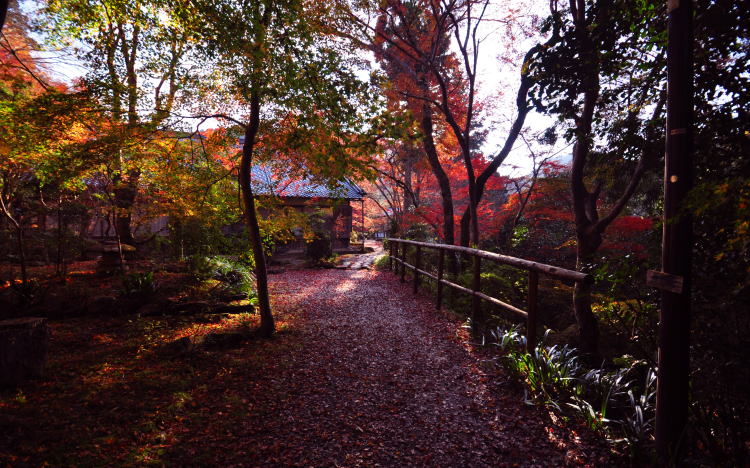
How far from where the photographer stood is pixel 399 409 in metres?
3.19

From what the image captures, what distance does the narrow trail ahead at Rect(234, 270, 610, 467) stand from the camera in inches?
99.4

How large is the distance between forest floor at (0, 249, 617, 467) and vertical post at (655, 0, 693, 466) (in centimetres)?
52

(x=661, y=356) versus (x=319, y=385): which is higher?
(x=661, y=356)

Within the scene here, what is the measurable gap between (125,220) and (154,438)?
928 centimetres

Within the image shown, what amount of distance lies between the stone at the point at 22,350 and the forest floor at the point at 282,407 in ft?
0.50

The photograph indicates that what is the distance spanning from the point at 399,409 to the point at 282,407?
1146mm

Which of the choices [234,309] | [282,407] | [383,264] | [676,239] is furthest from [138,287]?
[383,264]

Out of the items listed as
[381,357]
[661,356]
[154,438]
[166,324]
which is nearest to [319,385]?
[381,357]

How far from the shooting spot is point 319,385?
3.68 m

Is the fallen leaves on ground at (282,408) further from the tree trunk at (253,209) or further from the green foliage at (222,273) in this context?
the green foliage at (222,273)

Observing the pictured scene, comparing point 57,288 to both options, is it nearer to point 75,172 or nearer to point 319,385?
point 75,172

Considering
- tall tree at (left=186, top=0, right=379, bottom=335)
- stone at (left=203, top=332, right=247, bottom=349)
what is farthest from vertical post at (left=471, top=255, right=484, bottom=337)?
stone at (left=203, top=332, right=247, bottom=349)

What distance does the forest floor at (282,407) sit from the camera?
8.23ft

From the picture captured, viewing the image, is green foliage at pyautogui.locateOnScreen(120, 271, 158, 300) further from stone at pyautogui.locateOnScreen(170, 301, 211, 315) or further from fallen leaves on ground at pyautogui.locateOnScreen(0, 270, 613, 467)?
fallen leaves on ground at pyautogui.locateOnScreen(0, 270, 613, 467)
